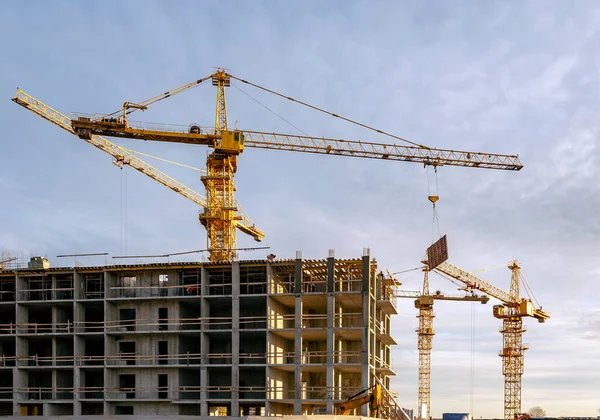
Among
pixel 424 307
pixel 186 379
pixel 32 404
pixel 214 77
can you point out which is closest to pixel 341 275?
pixel 186 379

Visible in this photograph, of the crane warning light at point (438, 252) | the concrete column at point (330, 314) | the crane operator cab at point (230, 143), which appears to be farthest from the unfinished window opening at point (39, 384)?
the crane warning light at point (438, 252)

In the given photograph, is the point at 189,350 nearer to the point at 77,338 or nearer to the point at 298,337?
the point at 77,338

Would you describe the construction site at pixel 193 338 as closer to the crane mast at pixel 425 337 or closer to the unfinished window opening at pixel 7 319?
the unfinished window opening at pixel 7 319

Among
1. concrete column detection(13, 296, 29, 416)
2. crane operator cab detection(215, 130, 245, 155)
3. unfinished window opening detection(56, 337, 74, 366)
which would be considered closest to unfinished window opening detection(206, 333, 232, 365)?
unfinished window opening detection(56, 337, 74, 366)

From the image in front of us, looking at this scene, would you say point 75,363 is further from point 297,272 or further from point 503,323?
point 503,323

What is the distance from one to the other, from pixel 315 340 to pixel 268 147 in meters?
39.7

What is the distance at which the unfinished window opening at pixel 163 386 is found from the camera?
255ft

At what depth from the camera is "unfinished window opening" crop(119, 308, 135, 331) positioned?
8050 cm

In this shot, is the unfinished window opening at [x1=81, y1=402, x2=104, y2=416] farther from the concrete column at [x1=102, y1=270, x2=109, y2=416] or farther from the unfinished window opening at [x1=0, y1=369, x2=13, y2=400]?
the unfinished window opening at [x1=0, y1=369, x2=13, y2=400]

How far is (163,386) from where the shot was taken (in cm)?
7825

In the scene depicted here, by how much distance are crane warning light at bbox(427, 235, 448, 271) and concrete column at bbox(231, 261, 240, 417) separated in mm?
40763

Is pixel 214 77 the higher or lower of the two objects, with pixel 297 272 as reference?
higher

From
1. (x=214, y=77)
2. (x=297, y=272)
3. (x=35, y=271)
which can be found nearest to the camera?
(x=297, y=272)

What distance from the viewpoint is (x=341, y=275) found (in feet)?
261
